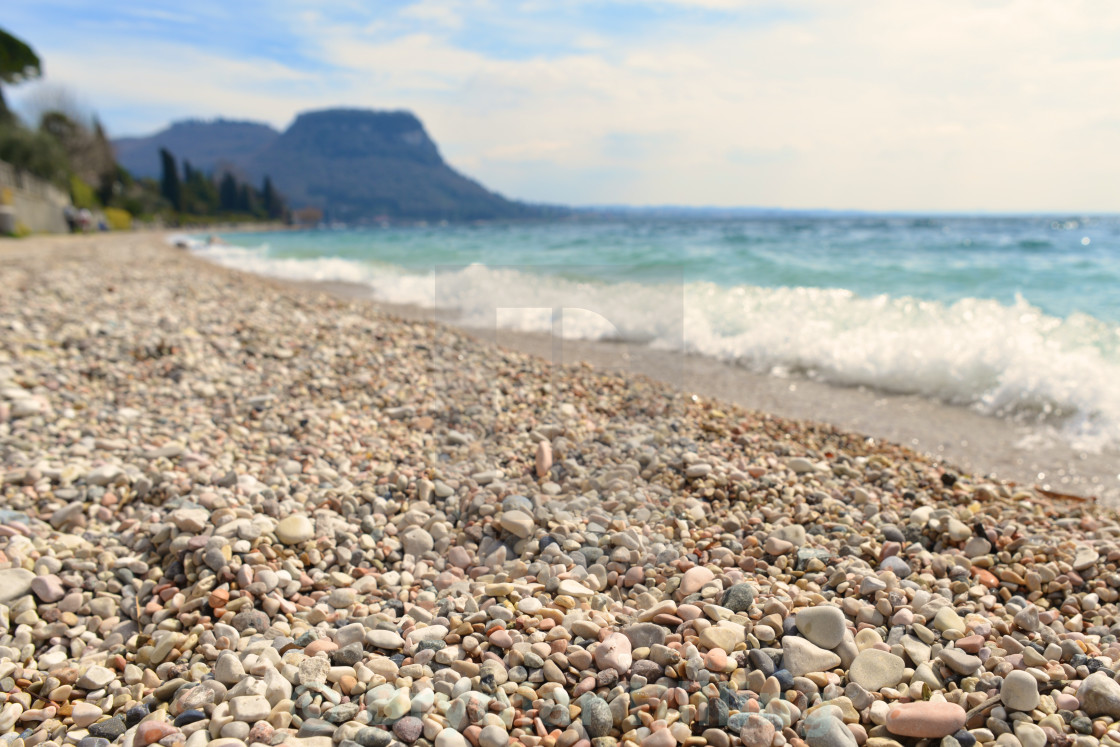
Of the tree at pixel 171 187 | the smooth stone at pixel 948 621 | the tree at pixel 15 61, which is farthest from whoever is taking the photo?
the tree at pixel 171 187

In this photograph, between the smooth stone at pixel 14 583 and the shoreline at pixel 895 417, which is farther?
the shoreline at pixel 895 417

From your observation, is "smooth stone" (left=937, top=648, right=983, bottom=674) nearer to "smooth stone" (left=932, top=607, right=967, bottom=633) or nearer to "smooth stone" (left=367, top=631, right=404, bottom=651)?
"smooth stone" (left=932, top=607, right=967, bottom=633)

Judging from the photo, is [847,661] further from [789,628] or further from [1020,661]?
[1020,661]

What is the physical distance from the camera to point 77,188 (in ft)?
124

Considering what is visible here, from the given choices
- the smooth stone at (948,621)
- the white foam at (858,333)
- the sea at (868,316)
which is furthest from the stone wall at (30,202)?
the smooth stone at (948,621)

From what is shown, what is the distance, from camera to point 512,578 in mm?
2520

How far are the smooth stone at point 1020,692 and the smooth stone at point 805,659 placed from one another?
1.48 feet

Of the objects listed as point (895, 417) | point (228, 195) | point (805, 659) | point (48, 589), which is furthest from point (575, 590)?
point (228, 195)

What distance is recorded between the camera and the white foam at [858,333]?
5.16 m

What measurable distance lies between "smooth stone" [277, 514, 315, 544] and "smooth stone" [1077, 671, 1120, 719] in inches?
112

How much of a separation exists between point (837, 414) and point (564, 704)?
13.1ft

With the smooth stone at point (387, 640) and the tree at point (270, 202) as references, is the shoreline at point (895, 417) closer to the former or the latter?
the smooth stone at point (387, 640)

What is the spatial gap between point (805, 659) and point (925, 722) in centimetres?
34

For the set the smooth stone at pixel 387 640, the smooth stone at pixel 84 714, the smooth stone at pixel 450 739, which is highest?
the smooth stone at pixel 387 640
